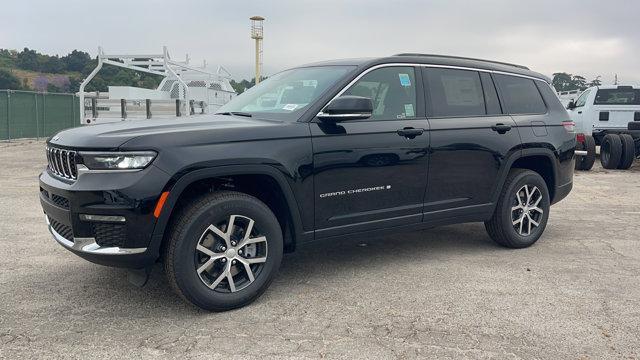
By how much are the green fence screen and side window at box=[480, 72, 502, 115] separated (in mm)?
19913

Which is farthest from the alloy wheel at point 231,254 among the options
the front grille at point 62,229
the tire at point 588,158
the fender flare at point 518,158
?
the tire at point 588,158

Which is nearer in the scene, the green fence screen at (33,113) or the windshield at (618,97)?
the windshield at (618,97)

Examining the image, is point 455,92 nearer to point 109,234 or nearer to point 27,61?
point 109,234

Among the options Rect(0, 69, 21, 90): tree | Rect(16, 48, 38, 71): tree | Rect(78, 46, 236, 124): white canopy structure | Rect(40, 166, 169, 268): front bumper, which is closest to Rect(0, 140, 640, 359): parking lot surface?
Rect(40, 166, 169, 268): front bumper

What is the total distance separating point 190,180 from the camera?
11.3ft

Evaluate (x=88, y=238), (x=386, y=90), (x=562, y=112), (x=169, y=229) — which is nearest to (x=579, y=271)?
(x=562, y=112)

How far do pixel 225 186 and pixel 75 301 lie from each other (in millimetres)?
1351

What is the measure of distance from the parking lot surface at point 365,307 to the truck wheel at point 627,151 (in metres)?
8.32

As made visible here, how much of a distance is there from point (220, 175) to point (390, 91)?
1.73 meters

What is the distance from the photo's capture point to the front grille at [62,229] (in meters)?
3.46

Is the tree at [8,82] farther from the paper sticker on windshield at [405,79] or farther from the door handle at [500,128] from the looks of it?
the door handle at [500,128]

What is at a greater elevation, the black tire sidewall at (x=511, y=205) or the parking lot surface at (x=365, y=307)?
the black tire sidewall at (x=511, y=205)

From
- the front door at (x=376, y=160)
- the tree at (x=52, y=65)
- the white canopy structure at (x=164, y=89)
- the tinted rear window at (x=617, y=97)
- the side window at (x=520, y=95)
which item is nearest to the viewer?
the front door at (x=376, y=160)

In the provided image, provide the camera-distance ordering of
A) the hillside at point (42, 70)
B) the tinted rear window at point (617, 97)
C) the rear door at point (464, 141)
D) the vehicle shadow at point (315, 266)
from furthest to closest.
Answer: the hillside at point (42, 70)
the tinted rear window at point (617, 97)
the rear door at point (464, 141)
the vehicle shadow at point (315, 266)
